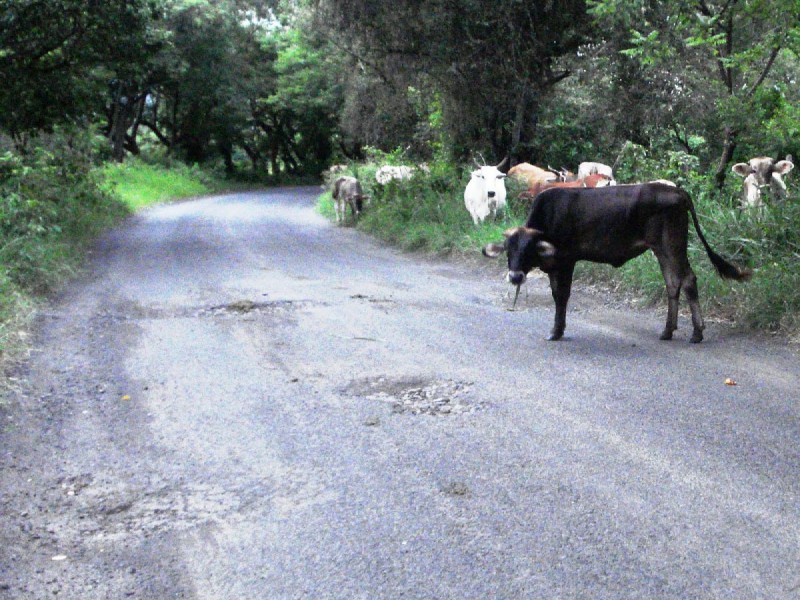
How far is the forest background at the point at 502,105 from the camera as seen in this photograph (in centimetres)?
1051

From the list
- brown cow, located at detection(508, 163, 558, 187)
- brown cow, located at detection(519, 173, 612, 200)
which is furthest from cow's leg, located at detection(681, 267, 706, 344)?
brown cow, located at detection(508, 163, 558, 187)

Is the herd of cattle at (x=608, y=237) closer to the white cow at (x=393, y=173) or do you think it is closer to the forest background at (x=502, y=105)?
the forest background at (x=502, y=105)

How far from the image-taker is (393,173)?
22750 millimetres

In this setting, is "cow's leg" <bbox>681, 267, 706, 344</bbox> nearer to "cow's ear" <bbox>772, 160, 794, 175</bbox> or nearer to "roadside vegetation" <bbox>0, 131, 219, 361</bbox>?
"cow's ear" <bbox>772, 160, 794, 175</bbox>

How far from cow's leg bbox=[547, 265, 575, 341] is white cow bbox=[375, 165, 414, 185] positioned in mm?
13265

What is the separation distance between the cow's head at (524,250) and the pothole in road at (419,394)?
1602mm

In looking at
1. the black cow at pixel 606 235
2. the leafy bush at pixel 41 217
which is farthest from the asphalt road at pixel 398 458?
the leafy bush at pixel 41 217

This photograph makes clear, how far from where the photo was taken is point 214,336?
9.08 m

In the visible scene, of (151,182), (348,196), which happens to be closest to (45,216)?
(348,196)

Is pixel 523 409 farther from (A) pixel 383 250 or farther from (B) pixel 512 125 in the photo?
(B) pixel 512 125

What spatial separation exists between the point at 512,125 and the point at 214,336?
11587 millimetres

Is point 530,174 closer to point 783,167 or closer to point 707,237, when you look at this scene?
point 783,167

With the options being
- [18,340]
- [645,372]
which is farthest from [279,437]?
[18,340]

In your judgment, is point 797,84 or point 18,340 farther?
point 797,84
